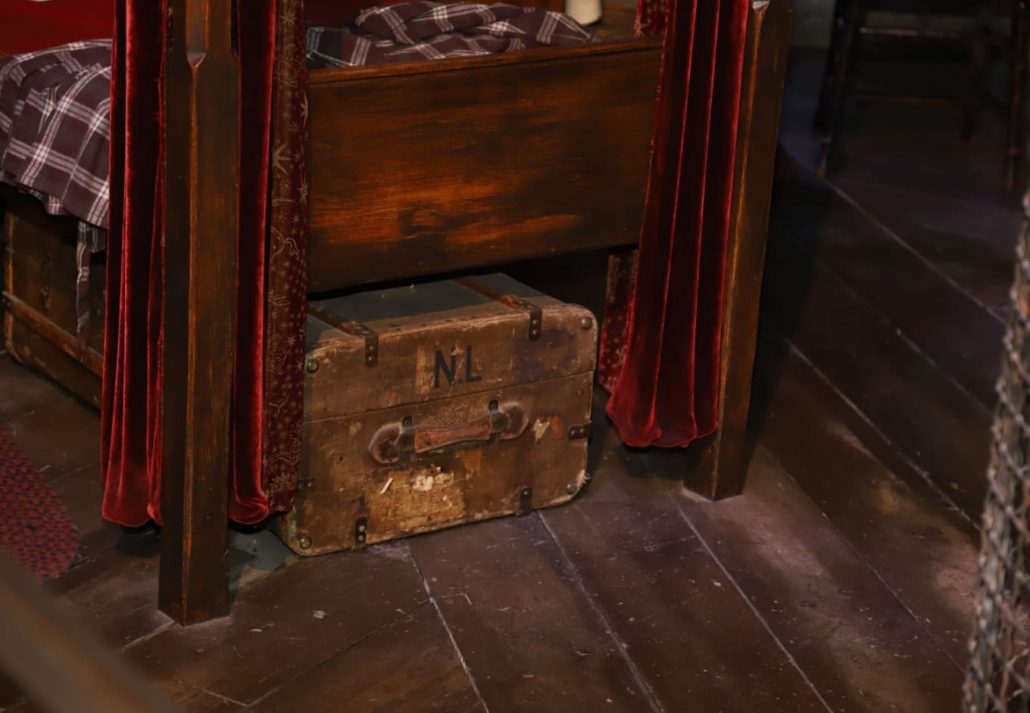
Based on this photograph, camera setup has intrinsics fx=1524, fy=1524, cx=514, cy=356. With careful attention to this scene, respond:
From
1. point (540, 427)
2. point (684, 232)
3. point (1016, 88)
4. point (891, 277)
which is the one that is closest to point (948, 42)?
point (1016, 88)

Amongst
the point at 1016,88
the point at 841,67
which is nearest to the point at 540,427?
the point at 841,67

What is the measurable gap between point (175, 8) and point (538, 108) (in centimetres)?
69

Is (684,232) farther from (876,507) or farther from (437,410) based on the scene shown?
(876,507)

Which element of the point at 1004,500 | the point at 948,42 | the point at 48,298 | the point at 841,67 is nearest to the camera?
the point at 1004,500

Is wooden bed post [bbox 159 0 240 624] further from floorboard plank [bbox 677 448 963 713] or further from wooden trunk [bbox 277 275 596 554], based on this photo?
floorboard plank [bbox 677 448 963 713]

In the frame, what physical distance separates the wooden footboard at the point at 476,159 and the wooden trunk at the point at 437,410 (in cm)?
Result: 14

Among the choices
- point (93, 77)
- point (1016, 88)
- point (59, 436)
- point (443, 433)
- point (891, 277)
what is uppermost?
point (93, 77)

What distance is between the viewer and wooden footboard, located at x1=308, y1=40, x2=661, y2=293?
2.40 metres

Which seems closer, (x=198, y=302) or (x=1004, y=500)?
(x=1004, y=500)

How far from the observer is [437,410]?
8.89 feet

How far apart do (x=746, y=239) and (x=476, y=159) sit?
58cm

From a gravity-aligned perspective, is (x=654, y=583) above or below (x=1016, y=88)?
below

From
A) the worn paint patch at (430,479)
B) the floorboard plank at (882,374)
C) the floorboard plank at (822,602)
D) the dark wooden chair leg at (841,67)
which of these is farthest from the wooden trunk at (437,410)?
the dark wooden chair leg at (841,67)

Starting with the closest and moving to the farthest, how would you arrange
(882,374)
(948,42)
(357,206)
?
(357,206)
(882,374)
(948,42)
